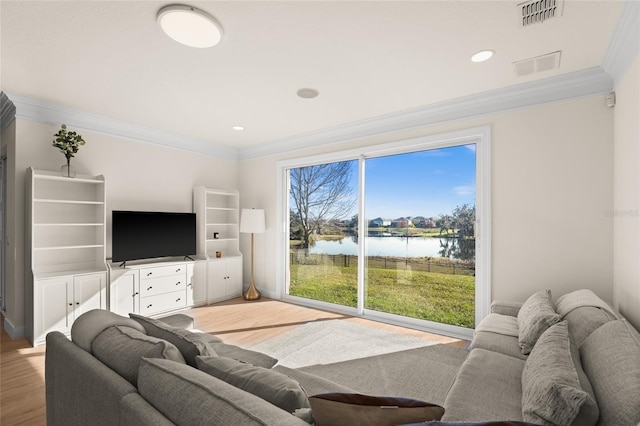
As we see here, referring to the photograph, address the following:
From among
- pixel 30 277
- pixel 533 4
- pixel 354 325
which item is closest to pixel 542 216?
pixel 533 4

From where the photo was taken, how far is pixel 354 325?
4.08m

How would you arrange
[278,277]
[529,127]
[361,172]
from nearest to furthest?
[529,127]
[361,172]
[278,277]

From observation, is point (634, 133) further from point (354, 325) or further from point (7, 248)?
point (7, 248)

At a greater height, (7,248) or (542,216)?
(542,216)

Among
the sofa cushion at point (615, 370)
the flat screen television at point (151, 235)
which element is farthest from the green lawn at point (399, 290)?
the sofa cushion at point (615, 370)

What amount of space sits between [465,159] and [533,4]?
1.93 m

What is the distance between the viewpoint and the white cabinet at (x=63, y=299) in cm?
339

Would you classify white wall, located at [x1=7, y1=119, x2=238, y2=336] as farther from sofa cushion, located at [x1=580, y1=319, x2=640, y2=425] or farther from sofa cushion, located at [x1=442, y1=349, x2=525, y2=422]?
sofa cushion, located at [x1=580, y1=319, x2=640, y2=425]

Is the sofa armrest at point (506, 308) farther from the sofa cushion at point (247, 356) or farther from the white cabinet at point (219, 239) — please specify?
the white cabinet at point (219, 239)

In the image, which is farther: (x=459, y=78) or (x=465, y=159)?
(x=465, y=159)

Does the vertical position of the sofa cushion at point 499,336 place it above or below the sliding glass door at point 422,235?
below

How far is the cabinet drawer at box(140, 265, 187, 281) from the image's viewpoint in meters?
4.30

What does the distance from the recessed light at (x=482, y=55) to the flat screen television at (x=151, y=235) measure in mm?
4322

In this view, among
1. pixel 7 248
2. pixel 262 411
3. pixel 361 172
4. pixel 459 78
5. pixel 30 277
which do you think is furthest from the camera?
pixel 361 172
